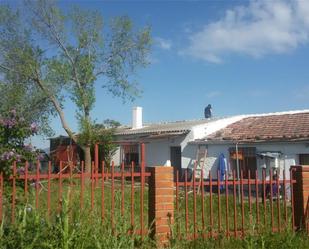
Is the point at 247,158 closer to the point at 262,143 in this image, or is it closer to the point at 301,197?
the point at 262,143

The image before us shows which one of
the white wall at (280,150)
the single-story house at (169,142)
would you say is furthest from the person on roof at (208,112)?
the white wall at (280,150)

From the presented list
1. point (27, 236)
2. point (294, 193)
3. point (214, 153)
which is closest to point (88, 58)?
point (214, 153)

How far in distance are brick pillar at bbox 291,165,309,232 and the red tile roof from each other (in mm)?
10885

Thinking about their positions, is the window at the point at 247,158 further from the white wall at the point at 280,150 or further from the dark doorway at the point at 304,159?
the dark doorway at the point at 304,159

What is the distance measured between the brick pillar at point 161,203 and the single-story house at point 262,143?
36.4 ft

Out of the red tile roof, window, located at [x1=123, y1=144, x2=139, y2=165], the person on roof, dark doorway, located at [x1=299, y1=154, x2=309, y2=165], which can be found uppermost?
the person on roof

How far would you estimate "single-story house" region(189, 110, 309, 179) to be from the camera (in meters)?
18.7

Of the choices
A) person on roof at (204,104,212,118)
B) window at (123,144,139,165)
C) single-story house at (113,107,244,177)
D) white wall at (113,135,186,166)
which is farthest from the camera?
person on roof at (204,104,212,118)

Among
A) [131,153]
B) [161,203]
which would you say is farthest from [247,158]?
[161,203]

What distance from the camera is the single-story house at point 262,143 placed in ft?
61.3

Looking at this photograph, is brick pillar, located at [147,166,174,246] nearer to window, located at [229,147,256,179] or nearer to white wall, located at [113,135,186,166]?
window, located at [229,147,256,179]

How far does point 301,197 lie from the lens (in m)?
7.78

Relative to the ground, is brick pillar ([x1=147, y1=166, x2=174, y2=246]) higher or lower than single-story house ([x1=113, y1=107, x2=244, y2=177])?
lower

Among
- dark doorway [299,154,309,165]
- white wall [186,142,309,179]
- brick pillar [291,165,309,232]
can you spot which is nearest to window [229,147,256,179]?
white wall [186,142,309,179]
